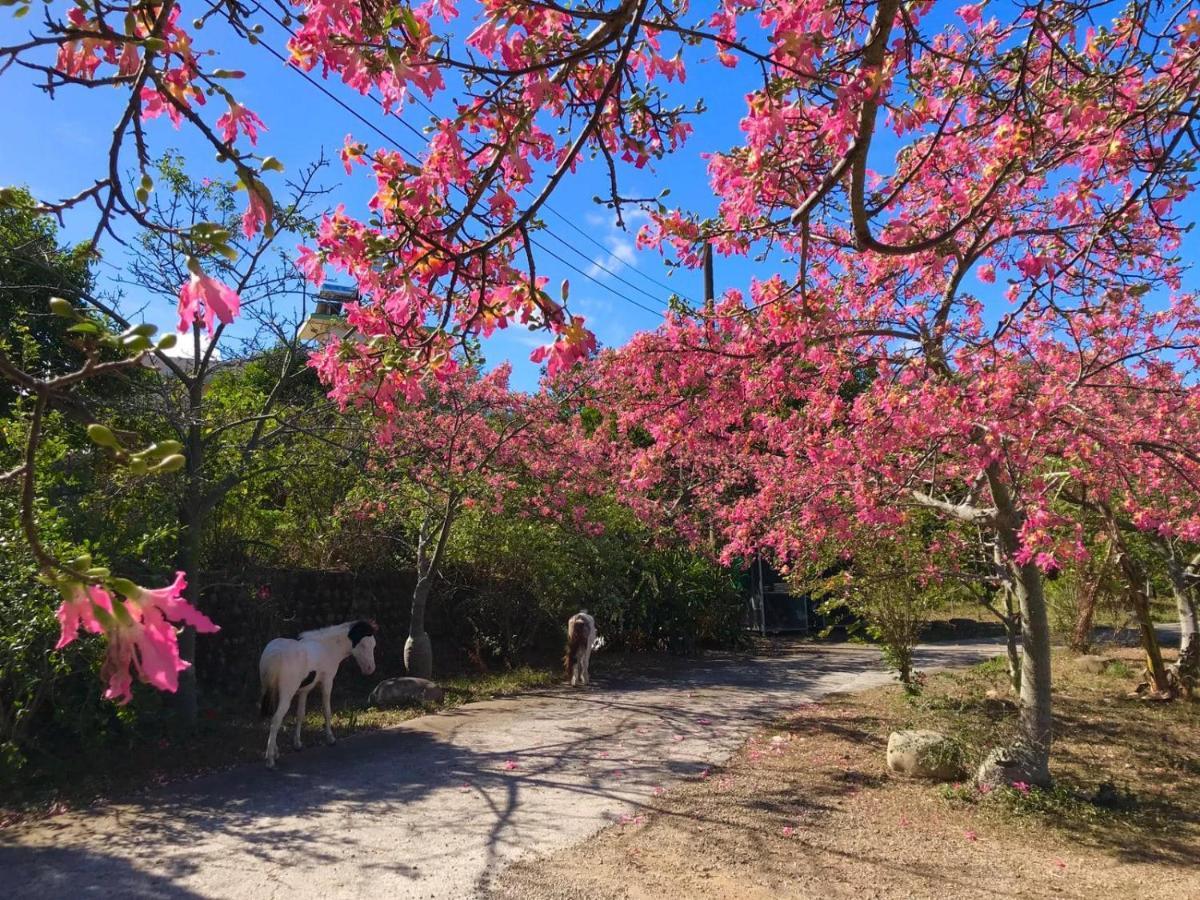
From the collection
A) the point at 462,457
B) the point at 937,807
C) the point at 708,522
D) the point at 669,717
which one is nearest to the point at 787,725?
the point at 669,717

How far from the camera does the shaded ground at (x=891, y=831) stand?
13.6 ft

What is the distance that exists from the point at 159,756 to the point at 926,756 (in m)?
6.13

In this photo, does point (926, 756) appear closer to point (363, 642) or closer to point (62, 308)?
point (363, 642)

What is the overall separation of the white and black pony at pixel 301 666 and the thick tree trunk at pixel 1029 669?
5.50 m

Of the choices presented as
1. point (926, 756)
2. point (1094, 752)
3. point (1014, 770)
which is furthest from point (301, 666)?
point (1094, 752)

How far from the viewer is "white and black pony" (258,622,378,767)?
6.50m

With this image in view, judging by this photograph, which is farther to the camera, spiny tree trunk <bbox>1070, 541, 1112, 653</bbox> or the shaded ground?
spiny tree trunk <bbox>1070, 541, 1112, 653</bbox>

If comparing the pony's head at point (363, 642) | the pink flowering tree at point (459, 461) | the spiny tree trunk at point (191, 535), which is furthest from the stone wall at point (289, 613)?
the pony's head at point (363, 642)

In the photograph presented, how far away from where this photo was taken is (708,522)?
1405 cm

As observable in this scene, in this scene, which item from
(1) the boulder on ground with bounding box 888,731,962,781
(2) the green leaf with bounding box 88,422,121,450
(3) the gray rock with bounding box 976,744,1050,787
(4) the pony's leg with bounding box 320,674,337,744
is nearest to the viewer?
(2) the green leaf with bounding box 88,422,121,450

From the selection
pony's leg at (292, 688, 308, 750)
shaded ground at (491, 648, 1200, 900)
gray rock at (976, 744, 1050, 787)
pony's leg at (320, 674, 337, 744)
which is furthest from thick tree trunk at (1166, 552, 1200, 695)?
pony's leg at (292, 688, 308, 750)

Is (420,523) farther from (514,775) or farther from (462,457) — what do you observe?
(514,775)

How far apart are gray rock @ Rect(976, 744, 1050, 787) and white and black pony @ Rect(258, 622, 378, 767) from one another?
17.7ft

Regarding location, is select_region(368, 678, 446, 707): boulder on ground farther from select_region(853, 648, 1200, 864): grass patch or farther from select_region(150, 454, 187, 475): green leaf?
select_region(150, 454, 187, 475): green leaf
